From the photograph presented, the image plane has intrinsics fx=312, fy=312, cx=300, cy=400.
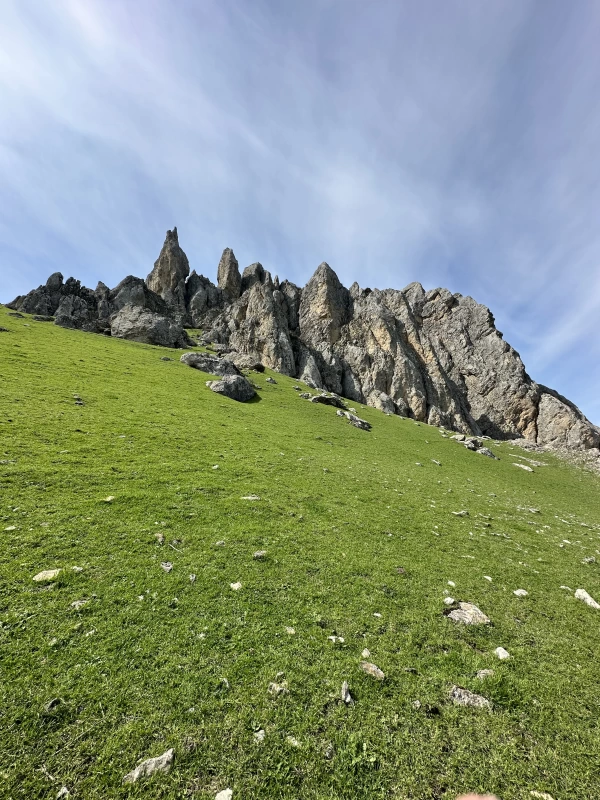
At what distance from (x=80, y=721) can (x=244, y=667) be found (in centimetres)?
250

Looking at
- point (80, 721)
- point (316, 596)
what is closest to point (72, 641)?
point (80, 721)

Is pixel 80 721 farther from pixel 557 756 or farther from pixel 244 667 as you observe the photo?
pixel 557 756

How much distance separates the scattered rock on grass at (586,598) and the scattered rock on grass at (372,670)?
784 centimetres

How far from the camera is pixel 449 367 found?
11588 cm

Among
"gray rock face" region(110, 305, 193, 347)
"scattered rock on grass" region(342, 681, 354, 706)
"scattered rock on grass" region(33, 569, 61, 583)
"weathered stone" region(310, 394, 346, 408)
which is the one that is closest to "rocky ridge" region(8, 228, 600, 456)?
"gray rock face" region(110, 305, 193, 347)

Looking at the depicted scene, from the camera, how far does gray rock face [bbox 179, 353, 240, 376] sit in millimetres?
51094

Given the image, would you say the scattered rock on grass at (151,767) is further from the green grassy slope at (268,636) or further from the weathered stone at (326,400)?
the weathered stone at (326,400)

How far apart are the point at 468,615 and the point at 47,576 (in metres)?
10.2

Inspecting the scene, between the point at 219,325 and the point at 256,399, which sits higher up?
the point at 219,325

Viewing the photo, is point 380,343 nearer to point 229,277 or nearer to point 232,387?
point 229,277

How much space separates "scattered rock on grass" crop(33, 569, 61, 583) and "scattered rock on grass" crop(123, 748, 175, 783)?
4782 mm

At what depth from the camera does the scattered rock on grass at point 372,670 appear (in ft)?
19.0

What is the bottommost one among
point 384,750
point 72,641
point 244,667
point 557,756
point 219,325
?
point 72,641

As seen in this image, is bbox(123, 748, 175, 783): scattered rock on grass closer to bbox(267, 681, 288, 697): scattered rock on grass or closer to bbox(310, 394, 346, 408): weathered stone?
bbox(267, 681, 288, 697): scattered rock on grass
